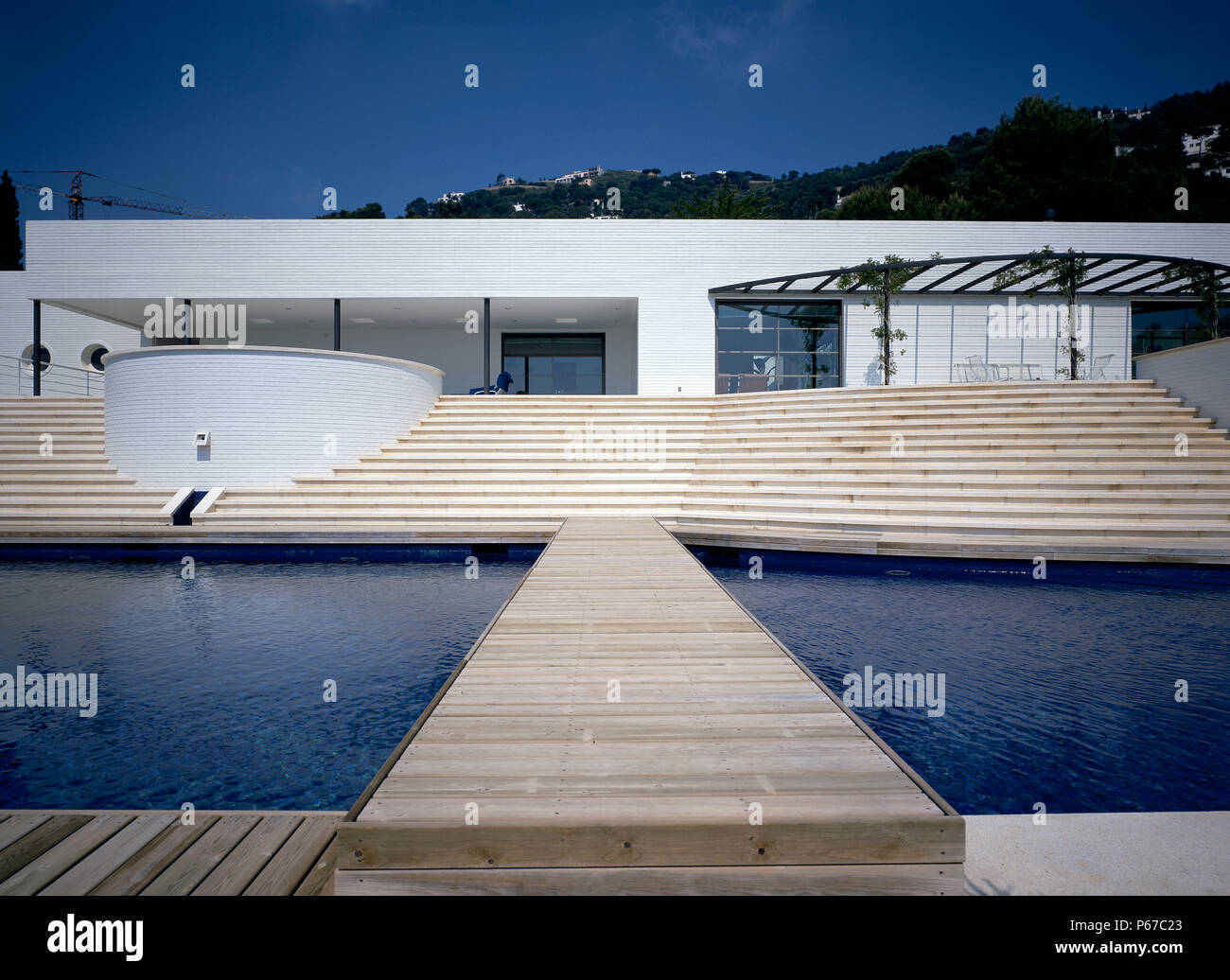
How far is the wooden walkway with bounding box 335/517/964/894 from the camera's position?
178 cm

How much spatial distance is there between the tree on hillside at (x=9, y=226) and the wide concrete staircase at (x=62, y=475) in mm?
35010

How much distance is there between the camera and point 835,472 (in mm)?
10672

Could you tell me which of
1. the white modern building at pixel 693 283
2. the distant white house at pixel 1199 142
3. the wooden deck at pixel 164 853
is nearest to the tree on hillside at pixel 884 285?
the white modern building at pixel 693 283

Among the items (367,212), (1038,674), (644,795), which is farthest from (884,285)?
(367,212)

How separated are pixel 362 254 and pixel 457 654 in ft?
51.1

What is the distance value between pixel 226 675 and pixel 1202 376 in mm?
13750

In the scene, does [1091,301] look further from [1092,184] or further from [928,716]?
[1092,184]

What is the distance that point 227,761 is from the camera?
331 cm

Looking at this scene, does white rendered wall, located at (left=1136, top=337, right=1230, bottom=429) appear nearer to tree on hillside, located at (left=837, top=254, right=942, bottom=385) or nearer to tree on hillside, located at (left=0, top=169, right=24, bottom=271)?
tree on hillside, located at (left=837, top=254, right=942, bottom=385)

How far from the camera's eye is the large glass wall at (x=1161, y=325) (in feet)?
57.9

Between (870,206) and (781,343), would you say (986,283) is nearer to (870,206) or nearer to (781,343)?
(781,343)

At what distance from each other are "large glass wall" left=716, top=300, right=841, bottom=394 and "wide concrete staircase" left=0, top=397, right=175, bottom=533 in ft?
43.9

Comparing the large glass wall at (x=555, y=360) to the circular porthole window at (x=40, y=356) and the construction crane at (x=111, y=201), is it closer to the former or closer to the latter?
the circular porthole window at (x=40, y=356)
